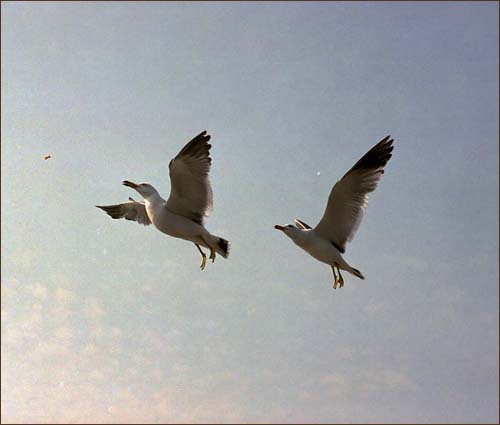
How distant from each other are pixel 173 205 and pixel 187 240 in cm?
107

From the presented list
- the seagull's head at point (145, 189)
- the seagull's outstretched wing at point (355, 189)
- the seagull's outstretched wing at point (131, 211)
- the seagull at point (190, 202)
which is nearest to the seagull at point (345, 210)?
the seagull's outstretched wing at point (355, 189)

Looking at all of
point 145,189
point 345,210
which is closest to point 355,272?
point 345,210

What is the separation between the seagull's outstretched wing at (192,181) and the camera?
19.0m

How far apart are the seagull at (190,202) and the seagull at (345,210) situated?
2.10m

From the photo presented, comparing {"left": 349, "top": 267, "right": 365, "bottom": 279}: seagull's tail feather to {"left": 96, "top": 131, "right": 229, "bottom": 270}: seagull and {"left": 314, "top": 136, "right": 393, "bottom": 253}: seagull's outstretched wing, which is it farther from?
{"left": 96, "top": 131, "right": 229, "bottom": 270}: seagull

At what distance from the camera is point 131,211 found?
80.2ft

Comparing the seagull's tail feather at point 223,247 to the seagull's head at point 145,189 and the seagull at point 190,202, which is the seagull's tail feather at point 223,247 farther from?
the seagull's head at point 145,189

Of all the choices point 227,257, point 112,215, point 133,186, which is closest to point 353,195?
point 227,257

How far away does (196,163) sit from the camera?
62.6ft

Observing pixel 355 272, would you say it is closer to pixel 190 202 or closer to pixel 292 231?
pixel 292 231

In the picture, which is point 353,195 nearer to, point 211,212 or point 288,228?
point 288,228

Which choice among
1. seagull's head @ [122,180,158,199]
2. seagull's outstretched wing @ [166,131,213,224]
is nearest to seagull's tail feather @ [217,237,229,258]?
seagull's outstretched wing @ [166,131,213,224]

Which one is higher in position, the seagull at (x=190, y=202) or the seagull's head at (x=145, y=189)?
the seagull's head at (x=145, y=189)

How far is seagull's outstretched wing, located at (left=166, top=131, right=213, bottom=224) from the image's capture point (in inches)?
747
